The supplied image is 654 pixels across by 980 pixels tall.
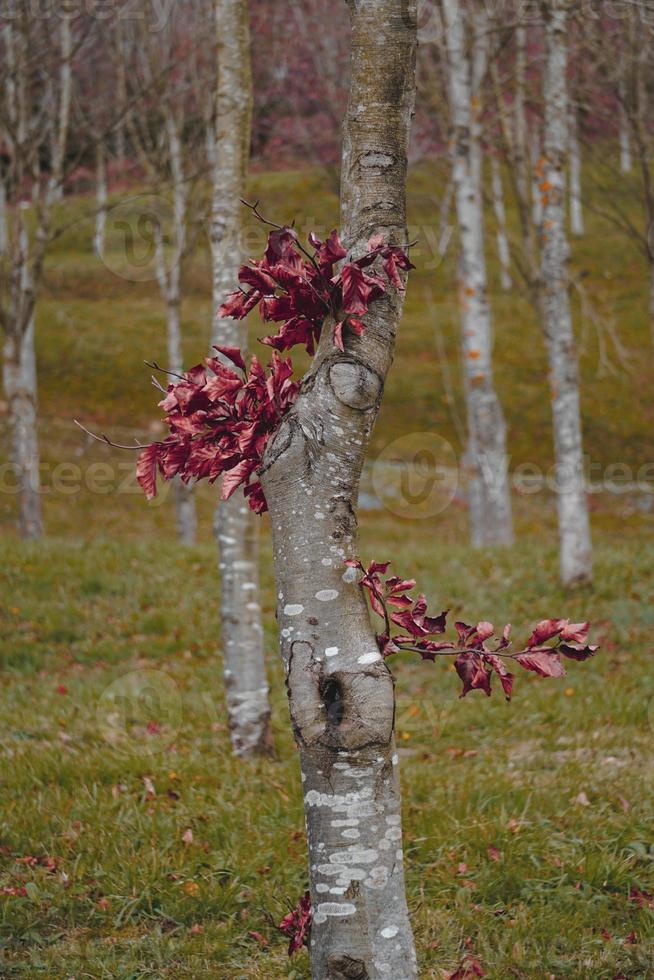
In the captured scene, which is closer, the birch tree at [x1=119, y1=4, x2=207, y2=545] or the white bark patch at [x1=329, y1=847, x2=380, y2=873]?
the white bark patch at [x1=329, y1=847, x2=380, y2=873]

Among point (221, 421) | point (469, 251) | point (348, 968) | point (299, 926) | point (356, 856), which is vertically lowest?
point (299, 926)

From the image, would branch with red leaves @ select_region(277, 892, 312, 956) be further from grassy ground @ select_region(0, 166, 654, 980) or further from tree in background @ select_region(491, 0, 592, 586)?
tree in background @ select_region(491, 0, 592, 586)

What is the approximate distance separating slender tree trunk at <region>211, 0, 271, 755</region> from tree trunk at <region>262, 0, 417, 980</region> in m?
3.34

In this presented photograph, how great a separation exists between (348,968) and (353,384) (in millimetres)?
1493

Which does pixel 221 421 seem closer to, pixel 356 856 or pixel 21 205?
pixel 356 856

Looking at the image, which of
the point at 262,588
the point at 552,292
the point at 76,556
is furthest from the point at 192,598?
the point at 552,292

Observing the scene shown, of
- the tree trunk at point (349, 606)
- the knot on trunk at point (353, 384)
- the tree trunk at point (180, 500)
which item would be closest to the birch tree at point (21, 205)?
the tree trunk at point (180, 500)

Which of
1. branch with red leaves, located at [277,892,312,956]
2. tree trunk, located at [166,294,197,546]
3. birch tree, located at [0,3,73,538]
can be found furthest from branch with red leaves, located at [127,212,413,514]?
tree trunk, located at [166,294,197,546]

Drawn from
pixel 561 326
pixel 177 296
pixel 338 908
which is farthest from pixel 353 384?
pixel 177 296

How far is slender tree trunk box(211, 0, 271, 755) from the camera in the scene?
5.60m

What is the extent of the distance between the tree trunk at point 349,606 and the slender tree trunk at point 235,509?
3342mm

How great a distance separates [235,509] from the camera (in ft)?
18.9

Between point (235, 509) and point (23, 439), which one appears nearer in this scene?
point (235, 509)

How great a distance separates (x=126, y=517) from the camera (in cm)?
2219
